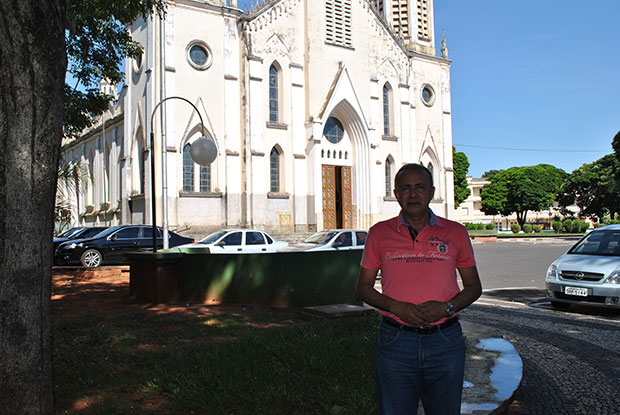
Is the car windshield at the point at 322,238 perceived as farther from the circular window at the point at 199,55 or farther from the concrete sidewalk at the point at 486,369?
the circular window at the point at 199,55

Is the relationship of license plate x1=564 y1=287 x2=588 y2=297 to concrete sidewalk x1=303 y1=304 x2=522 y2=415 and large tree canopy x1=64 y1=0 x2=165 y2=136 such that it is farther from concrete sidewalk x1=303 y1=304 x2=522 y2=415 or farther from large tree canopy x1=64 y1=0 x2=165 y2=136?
large tree canopy x1=64 y1=0 x2=165 y2=136

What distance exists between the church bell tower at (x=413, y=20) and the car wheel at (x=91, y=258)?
26.4m

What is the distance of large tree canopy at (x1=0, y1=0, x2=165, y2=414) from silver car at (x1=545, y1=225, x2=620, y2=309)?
899 cm

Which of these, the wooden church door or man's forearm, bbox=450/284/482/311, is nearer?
man's forearm, bbox=450/284/482/311

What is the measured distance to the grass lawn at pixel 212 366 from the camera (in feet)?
13.7

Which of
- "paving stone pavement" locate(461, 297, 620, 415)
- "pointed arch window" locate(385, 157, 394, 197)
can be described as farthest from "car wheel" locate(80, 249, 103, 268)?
"pointed arch window" locate(385, 157, 394, 197)

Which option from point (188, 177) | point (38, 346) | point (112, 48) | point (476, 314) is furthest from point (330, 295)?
point (188, 177)

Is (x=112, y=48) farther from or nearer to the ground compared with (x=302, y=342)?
farther from the ground

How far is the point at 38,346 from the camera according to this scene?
12.4 feet

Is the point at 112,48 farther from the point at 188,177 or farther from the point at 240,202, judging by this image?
the point at 240,202

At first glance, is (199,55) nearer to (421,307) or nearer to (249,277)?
(249,277)

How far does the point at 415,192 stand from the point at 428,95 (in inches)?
1415

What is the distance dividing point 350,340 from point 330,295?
2869 mm

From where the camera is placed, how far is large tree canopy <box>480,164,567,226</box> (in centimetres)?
6938
